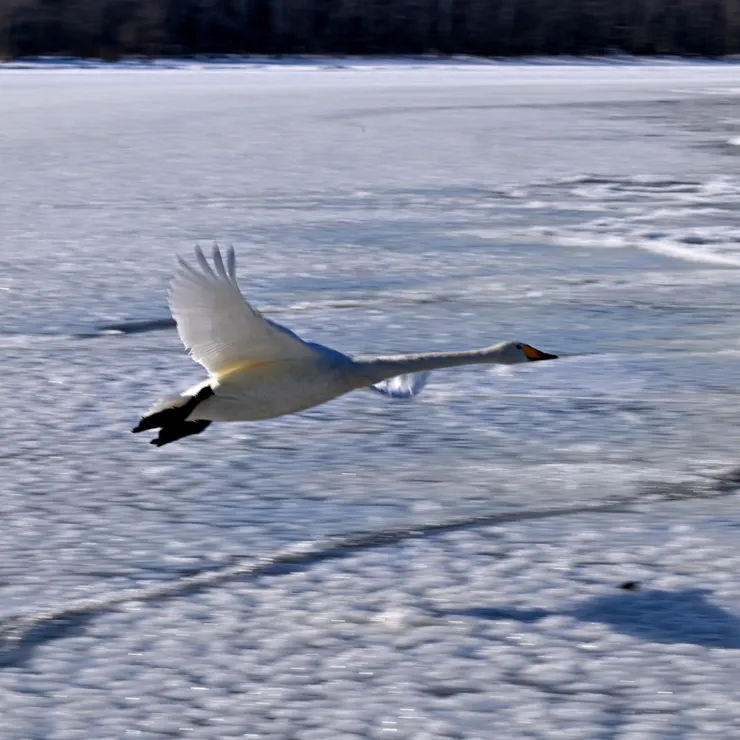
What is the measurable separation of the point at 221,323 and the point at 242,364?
0.13 metres

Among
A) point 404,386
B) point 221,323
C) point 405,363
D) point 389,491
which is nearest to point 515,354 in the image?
point 405,363

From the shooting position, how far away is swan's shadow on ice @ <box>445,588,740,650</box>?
2.50 metres

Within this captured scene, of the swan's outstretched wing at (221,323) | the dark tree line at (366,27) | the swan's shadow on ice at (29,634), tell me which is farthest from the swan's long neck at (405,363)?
the dark tree line at (366,27)

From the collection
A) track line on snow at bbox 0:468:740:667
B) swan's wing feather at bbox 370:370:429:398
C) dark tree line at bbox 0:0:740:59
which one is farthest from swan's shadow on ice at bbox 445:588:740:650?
dark tree line at bbox 0:0:740:59

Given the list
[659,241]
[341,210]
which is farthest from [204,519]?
[341,210]

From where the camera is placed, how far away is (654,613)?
2600mm

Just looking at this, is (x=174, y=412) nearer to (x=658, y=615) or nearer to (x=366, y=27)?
(x=658, y=615)

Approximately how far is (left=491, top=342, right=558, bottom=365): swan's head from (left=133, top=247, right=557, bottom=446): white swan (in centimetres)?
6

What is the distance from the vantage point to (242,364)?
302cm

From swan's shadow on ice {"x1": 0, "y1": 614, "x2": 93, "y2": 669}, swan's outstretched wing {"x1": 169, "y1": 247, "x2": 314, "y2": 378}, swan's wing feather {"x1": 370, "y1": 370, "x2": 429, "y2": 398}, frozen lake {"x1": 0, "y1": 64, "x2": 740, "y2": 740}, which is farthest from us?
swan's wing feather {"x1": 370, "y1": 370, "x2": 429, "y2": 398}

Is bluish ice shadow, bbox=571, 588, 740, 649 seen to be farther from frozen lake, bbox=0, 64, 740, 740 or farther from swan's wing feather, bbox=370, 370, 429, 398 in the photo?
swan's wing feather, bbox=370, 370, 429, 398

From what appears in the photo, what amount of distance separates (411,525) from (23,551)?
75 centimetres

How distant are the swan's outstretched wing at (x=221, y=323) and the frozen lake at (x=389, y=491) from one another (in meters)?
0.36

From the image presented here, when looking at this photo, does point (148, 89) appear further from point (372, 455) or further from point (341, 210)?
point (372, 455)
